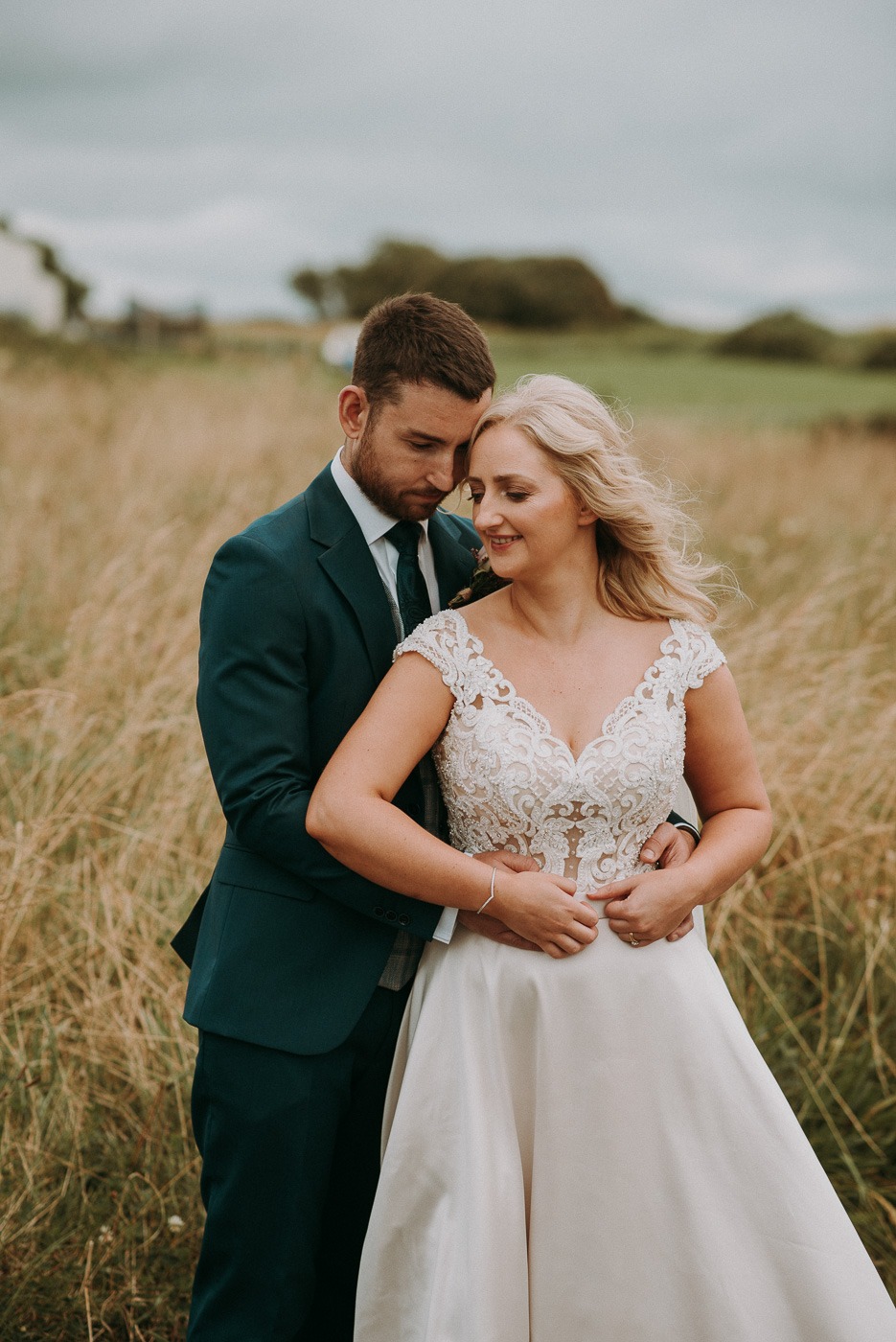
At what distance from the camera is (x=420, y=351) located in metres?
2.41

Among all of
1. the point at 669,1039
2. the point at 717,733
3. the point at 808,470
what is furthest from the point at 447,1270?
the point at 808,470

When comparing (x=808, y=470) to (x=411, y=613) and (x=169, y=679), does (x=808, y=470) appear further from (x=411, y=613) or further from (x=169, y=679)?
(x=411, y=613)

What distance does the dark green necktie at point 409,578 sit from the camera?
256cm

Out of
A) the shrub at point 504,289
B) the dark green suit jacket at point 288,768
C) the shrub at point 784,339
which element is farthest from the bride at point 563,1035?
the shrub at point 504,289

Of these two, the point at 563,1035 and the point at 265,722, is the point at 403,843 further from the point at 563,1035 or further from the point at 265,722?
the point at 563,1035

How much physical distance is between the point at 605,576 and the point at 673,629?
19 cm

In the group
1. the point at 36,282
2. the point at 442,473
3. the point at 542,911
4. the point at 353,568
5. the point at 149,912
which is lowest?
the point at 36,282

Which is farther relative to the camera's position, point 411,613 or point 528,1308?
point 411,613

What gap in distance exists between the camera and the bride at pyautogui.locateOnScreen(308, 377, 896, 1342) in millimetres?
2266

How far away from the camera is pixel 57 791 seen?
4.01 metres

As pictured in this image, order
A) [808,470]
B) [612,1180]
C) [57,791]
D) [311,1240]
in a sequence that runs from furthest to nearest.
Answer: [808,470] < [57,791] < [311,1240] < [612,1180]

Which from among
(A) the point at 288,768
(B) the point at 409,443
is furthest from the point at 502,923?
(B) the point at 409,443

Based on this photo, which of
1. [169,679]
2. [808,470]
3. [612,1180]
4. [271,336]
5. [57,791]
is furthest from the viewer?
[271,336]

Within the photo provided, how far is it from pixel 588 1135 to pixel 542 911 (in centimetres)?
48
